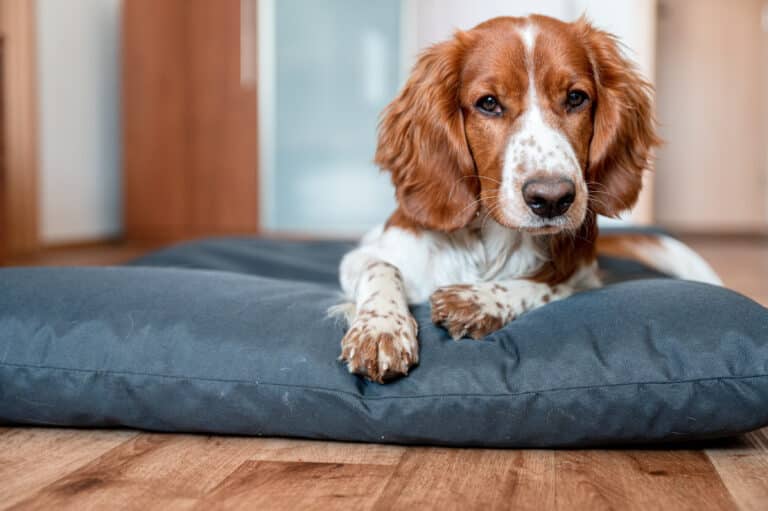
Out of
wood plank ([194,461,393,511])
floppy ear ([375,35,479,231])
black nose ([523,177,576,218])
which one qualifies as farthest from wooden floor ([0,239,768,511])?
floppy ear ([375,35,479,231])

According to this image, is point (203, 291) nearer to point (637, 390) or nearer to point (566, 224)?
point (566, 224)

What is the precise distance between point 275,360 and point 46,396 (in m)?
0.46

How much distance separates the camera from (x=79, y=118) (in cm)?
619

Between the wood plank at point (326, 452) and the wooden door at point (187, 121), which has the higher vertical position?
the wooden door at point (187, 121)

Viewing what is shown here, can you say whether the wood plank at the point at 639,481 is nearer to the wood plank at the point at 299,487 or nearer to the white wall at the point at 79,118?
the wood plank at the point at 299,487

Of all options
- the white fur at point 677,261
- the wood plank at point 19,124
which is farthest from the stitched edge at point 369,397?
the wood plank at point 19,124

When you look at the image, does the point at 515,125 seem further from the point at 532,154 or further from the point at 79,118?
the point at 79,118

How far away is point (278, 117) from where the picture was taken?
254 inches

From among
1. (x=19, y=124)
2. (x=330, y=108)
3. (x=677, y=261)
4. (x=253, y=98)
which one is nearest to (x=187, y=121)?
(x=253, y=98)

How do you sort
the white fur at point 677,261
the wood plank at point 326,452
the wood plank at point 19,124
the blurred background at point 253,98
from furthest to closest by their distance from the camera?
the blurred background at point 253,98
the wood plank at point 19,124
the white fur at point 677,261
the wood plank at point 326,452

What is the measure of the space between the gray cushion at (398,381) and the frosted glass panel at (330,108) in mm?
4579

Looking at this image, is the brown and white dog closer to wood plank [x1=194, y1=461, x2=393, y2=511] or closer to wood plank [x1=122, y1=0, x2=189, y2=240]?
wood plank [x1=194, y1=461, x2=393, y2=511]

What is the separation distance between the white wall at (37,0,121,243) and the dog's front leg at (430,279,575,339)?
175 inches

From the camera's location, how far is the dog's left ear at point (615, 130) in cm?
200
